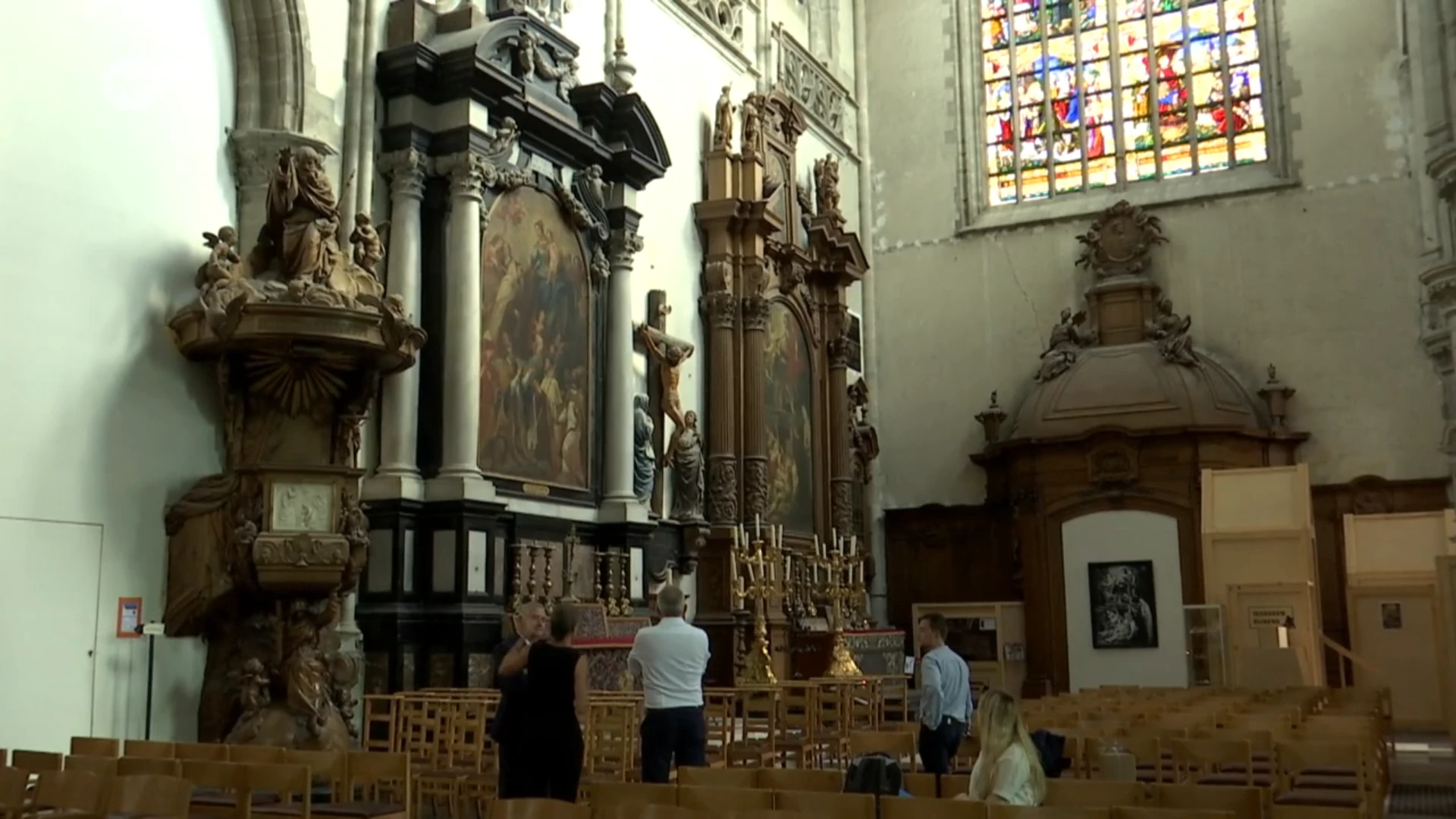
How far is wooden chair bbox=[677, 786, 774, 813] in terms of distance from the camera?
467cm

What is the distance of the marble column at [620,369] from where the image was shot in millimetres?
12953

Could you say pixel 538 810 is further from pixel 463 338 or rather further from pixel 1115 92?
pixel 1115 92

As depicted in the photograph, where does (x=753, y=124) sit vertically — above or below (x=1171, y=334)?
above

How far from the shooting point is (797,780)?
523cm

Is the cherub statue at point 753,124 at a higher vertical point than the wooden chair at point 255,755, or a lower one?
higher

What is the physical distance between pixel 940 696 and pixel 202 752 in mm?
3610

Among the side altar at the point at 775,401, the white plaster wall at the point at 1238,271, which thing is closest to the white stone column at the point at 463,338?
the side altar at the point at 775,401

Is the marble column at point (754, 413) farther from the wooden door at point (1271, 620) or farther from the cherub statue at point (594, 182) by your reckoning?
the wooden door at point (1271, 620)

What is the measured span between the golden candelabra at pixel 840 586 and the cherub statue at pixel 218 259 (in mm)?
6947

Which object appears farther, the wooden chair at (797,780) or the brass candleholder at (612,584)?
the brass candleholder at (612,584)

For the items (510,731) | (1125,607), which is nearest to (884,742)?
(510,731)

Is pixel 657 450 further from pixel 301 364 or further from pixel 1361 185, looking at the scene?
pixel 1361 185

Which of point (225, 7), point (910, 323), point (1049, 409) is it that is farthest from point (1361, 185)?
point (225, 7)

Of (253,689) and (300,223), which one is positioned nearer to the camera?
(253,689)
